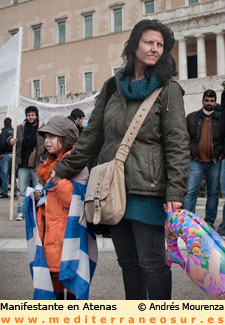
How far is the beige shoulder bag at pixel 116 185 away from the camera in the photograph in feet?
7.73

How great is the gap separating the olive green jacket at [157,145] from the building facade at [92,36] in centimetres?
2765

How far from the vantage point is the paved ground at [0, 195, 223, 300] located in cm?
331

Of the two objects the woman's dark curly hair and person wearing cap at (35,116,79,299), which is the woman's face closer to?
the woman's dark curly hair

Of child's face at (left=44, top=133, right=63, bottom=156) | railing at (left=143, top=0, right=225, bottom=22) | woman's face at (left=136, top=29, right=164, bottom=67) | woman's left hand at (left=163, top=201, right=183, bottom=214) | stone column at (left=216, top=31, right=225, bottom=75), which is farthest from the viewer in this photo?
stone column at (left=216, top=31, right=225, bottom=75)

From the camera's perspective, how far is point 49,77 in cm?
3969

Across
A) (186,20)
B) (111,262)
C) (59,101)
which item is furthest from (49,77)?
(111,262)

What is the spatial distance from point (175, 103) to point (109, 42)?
3578cm

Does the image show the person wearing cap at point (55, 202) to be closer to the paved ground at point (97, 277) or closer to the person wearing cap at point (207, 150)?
the paved ground at point (97, 277)

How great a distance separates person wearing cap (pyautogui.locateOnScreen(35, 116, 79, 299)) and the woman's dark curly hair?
0.69 meters

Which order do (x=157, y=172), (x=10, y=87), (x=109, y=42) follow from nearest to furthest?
(x=157, y=172)
(x=10, y=87)
(x=109, y=42)

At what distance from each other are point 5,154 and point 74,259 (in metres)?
8.23

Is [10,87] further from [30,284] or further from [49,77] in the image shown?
[49,77]

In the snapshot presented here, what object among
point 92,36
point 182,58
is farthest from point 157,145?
point 92,36

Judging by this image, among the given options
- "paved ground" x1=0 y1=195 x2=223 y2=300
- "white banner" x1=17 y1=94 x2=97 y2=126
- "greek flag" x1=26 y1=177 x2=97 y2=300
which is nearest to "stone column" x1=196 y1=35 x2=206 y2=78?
"white banner" x1=17 y1=94 x2=97 y2=126
